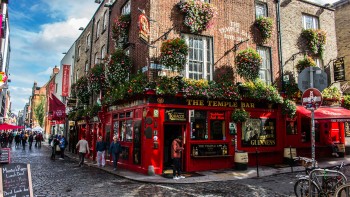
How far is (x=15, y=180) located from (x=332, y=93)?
17.8 metres

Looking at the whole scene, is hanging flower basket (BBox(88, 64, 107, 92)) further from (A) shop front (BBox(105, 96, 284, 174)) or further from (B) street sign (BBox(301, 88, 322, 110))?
(B) street sign (BBox(301, 88, 322, 110))

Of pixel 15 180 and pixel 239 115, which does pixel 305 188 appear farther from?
pixel 239 115

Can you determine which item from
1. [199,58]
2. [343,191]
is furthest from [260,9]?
[343,191]

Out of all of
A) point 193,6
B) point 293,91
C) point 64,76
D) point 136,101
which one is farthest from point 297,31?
point 64,76

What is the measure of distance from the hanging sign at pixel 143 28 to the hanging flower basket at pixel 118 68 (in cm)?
243

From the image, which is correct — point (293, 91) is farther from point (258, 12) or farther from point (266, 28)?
point (258, 12)

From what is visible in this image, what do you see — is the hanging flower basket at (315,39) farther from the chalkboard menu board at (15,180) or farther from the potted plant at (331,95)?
the chalkboard menu board at (15,180)

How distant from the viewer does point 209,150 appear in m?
13.5

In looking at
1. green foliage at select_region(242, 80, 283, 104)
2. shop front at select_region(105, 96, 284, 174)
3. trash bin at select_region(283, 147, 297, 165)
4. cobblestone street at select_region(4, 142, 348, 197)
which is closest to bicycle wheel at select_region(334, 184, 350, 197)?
cobblestone street at select_region(4, 142, 348, 197)

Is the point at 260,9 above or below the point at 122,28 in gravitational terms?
above

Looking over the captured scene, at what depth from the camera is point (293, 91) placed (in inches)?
644

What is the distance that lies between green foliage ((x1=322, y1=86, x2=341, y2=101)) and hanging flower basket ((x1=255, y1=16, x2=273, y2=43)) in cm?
522

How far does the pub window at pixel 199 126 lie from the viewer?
1348 centimetres

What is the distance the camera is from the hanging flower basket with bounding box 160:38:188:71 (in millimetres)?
12188
